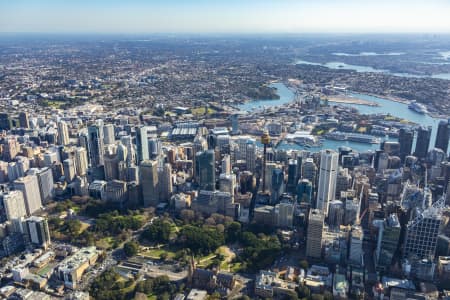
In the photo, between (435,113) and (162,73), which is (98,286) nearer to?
(435,113)

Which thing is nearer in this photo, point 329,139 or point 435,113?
point 329,139

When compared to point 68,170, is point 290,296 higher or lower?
lower

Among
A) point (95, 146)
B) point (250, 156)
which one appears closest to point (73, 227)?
point (95, 146)

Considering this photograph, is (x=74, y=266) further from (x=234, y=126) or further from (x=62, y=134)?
(x=234, y=126)

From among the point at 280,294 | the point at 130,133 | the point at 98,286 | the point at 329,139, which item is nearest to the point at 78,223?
the point at 98,286

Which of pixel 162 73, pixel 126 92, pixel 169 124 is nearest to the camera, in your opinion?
pixel 169 124

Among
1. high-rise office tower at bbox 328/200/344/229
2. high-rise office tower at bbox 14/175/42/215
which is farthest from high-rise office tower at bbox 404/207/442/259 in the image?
high-rise office tower at bbox 14/175/42/215
